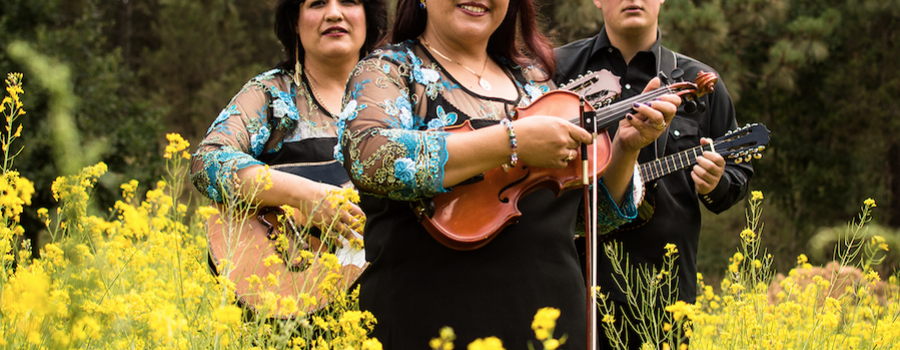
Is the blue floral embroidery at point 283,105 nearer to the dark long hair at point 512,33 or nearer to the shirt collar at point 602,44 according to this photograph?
the dark long hair at point 512,33

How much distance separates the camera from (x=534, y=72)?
213 cm

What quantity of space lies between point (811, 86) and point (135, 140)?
9.45 meters

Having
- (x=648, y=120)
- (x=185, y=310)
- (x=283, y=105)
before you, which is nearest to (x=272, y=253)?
(x=283, y=105)

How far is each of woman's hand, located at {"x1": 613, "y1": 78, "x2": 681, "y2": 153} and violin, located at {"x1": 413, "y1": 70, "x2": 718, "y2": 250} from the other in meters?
0.04

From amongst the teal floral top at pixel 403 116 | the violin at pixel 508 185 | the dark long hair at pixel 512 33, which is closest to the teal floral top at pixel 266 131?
the dark long hair at pixel 512 33

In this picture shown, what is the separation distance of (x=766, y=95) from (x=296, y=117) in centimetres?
986

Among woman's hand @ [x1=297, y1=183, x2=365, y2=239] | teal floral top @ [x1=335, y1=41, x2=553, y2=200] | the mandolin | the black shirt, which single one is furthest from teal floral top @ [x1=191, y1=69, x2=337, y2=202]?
the mandolin

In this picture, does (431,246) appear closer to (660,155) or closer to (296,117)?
(296,117)

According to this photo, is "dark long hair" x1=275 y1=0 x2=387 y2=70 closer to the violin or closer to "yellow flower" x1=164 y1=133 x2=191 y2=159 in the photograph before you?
"yellow flower" x1=164 y1=133 x2=191 y2=159

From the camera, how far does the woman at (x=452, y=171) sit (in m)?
1.56

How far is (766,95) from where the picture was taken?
10.7 meters

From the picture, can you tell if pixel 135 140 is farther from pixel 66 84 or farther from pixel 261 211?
pixel 66 84

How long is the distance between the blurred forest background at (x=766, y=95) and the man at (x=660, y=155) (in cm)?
321

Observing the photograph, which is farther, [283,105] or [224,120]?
[283,105]
